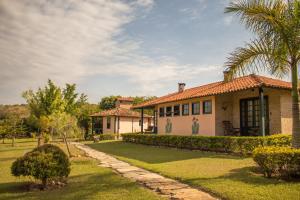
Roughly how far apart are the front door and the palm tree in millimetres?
7385

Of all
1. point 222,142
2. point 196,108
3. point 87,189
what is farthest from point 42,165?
point 196,108

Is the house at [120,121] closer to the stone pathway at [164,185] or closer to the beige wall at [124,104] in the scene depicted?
the beige wall at [124,104]

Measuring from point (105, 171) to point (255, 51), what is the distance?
683 cm

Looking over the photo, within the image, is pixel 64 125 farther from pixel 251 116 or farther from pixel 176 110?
pixel 251 116

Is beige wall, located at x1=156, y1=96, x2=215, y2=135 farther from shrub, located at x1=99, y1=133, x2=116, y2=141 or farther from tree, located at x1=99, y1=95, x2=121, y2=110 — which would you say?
tree, located at x1=99, y1=95, x2=121, y2=110

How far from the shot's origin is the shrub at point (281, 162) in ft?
26.4

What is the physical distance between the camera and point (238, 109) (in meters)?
18.7

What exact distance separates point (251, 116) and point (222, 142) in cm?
382

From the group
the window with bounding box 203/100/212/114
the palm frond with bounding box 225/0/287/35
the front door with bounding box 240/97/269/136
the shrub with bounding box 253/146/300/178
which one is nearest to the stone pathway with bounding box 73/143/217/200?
the shrub with bounding box 253/146/300/178

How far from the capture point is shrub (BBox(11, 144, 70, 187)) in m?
7.63

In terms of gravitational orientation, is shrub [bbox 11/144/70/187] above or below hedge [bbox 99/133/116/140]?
above

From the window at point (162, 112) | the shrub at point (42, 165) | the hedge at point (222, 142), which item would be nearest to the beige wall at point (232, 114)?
the window at point (162, 112)

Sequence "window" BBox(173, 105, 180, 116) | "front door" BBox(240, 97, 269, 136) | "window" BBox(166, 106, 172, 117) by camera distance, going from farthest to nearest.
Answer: "window" BBox(166, 106, 172, 117) → "window" BBox(173, 105, 180, 116) → "front door" BBox(240, 97, 269, 136)

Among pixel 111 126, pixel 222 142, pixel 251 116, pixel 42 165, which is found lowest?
pixel 42 165
